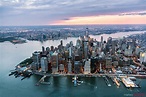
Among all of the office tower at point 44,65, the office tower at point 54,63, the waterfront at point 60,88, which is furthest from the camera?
the office tower at point 44,65

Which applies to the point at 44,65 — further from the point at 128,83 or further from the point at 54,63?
the point at 128,83

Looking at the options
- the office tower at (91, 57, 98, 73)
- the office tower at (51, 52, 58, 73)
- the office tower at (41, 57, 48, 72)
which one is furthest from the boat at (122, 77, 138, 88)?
the office tower at (41, 57, 48, 72)

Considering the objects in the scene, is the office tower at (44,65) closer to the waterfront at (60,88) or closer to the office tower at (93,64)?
the waterfront at (60,88)

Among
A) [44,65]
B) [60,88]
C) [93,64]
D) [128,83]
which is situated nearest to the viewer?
[60,88]

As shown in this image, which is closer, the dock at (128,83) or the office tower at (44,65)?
the dock at (128,83)

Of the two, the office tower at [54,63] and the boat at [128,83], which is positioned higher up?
the office tower at [54,63]

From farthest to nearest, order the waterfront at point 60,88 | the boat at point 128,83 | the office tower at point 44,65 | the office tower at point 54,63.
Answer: the office tower at point 44,65 < the office tower at point 54,63 < the boat at point 128,83 < the waterfront at point 60,88

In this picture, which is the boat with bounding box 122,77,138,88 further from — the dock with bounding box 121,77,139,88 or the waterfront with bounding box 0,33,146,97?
the waterfront with bounding box 0,33,146,97

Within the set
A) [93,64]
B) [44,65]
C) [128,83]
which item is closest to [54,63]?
[44,65]

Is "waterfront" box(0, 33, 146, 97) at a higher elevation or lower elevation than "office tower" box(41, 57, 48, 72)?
lower

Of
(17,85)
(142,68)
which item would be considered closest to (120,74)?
(142,68)

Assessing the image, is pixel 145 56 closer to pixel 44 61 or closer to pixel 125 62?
pixel 125 62

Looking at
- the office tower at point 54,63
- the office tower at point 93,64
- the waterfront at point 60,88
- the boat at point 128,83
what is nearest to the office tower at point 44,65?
the office tower at point 54,63
